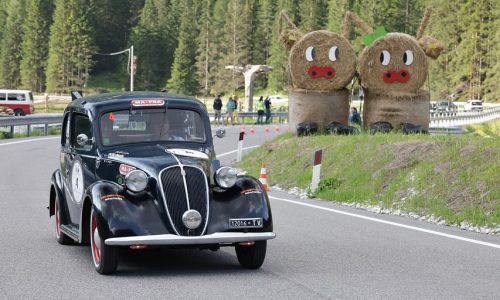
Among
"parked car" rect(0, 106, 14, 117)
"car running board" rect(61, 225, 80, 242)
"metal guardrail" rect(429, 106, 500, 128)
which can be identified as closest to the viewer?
"car running board" rect(61, 225, 80, 242)

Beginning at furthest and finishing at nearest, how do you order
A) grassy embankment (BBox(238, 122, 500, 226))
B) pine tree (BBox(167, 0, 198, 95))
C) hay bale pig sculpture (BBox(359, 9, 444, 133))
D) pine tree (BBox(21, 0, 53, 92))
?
1. pine tree (BBox(21, 0, 53, 92))
2. pine tree (BBox(167, 0, 198, 95))
3. hay bale pig sculpture (BBox(359, 9, 444, 133))
4. grassy embankment (BBox(238, 122, 500, 226))

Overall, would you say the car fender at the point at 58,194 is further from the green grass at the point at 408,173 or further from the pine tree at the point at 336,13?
the pine tree at the point at 336,13

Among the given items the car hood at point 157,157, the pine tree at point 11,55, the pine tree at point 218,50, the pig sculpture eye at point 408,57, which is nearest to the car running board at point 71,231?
the car hood at point 157,157

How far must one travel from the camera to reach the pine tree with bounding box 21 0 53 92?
141 meters

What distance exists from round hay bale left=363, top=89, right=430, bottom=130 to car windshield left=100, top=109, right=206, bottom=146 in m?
14.3

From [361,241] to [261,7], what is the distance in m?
134

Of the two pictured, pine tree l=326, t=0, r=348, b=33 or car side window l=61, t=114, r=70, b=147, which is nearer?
car side window l=61, t=114, r=70, b=147

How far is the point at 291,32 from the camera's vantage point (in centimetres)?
2600

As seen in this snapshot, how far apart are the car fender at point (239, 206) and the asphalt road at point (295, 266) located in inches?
18.7

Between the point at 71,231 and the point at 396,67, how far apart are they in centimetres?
1522

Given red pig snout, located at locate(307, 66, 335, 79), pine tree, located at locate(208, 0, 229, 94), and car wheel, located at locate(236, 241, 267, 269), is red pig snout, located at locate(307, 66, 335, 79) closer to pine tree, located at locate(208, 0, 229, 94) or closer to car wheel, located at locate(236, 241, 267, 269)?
car wheel, located at locate(236, 241, 267, 269)

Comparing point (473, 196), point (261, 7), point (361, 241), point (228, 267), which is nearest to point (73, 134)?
point (228, 267)

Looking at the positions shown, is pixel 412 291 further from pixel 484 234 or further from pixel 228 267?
pixel 484 234

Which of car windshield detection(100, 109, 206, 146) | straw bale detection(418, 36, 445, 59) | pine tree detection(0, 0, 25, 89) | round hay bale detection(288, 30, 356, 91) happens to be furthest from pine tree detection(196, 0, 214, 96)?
car windshield detection(100, 109, 206, 146)
